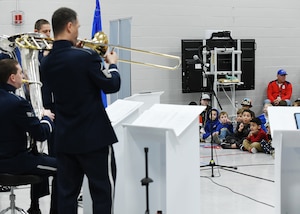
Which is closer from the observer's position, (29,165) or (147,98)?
(29,165)

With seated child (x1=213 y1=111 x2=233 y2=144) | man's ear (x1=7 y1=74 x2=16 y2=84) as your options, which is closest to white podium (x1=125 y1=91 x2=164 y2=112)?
man's ear (x1=7 y1=74 x2=16 y2=84)

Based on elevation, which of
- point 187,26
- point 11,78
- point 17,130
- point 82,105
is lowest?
point 17,130

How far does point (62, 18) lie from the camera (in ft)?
11.3

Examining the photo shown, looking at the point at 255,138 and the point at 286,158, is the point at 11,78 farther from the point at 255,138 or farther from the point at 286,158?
the point at 255,138

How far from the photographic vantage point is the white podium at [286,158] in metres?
3.48

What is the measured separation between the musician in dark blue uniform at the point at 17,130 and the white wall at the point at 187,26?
204 inches

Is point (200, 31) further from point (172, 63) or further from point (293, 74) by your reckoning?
point (293, 74)

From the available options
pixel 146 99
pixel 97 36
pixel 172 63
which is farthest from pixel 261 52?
pixel 97 36

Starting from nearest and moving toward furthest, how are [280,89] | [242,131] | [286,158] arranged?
[286,158]
[242,131]
[280,89]

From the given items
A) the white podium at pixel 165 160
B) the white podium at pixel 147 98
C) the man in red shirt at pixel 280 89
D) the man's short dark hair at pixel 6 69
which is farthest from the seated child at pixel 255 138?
the man's short dark hair at pixel 6 69

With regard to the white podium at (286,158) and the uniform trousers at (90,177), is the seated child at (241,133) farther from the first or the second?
the uniform trousers at (90,177)

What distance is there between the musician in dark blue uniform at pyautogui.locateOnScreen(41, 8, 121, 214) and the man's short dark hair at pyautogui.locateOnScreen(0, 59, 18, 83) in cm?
66

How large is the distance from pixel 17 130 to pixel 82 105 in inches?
31.1

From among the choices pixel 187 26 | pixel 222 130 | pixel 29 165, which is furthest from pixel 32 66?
pixel 187 26
